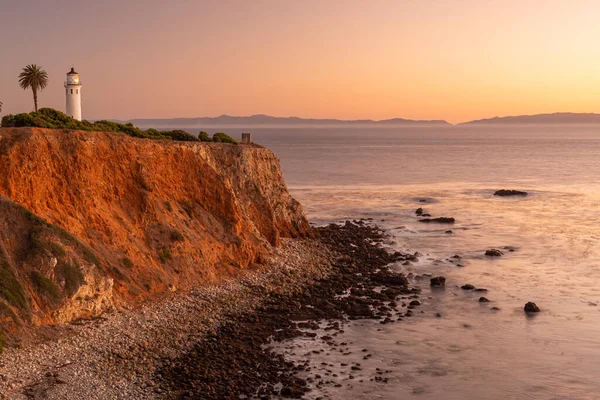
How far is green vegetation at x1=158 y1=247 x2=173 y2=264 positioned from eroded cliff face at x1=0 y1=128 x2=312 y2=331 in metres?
0.06

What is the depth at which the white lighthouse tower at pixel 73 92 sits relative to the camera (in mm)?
52844

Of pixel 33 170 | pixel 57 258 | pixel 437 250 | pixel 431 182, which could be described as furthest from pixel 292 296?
pixel 431 182

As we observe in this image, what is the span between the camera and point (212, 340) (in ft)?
93.8

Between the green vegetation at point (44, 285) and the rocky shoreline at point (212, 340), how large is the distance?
1.98 m

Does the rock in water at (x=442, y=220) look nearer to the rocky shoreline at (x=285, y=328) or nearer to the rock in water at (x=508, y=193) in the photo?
the rocky shoreline at (x=285, y=328)

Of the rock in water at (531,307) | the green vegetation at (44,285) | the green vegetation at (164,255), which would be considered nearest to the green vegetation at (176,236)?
the green vegetation at (164,255)

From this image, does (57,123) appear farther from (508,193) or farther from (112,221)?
(508,193)

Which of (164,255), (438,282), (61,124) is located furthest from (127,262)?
(438,282)

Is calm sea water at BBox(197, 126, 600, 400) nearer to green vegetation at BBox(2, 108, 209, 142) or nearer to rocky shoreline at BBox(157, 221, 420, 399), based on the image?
rocky shoreline at BBox(157, 221, 420, 399)

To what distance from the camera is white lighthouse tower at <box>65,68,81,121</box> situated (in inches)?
2080

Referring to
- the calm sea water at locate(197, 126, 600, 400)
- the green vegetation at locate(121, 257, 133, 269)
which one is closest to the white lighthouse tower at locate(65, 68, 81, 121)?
the green vegetation at locate(121, 257, 133, 269)

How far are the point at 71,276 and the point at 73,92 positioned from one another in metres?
29.4

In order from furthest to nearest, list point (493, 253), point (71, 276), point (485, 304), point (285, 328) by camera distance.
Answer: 1. point (493, 253)
2. point (485, 304)
3. point (285, 328)
4. point (71, 276)

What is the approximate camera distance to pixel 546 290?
4078 cm
